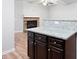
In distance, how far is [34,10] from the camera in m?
10.9

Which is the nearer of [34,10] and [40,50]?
[40,50]

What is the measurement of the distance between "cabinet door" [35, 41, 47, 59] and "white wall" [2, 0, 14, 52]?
5.19 ft

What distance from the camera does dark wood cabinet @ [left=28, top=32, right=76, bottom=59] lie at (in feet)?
7.01

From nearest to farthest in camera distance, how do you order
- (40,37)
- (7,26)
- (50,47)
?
(50,47)
(40,37)
(7,26)

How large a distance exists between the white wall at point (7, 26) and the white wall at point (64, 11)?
5851 millimetres

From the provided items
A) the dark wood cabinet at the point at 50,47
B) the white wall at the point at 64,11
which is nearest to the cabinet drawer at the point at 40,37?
the dark wood cabinet at the point at 50,47

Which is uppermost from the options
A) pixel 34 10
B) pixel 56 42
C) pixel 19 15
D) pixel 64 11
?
pixel 34 10

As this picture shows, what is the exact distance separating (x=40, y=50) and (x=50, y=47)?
44 centimetres

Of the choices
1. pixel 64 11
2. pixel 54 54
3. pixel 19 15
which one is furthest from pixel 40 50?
pixel 64 11

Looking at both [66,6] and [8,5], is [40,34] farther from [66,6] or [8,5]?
[66,6]

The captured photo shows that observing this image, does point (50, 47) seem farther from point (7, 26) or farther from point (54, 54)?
point (7, 26)

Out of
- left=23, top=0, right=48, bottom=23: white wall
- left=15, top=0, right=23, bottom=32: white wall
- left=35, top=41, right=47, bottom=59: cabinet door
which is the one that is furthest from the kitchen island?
left=23, top=0, right=48, bottom=23: white wall

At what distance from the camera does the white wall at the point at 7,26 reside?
411cm

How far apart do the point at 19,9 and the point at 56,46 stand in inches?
324
